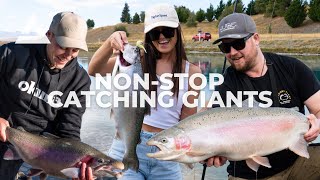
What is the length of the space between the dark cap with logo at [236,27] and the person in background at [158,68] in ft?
1.55

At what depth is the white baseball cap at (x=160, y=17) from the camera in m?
4.75

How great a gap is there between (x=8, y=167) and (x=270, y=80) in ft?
9.53

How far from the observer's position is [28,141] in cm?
461

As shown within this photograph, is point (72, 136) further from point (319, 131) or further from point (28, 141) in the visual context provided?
point (319, 131)

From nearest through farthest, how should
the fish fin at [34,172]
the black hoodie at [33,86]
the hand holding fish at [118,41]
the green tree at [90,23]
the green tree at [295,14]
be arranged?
1. the hand holding fish at [118,41]
2. the fish fin at [34,172]
3. the black hoodie at [33,86]
4. the green tree at [295,14]
5. the green tree at [90,23]

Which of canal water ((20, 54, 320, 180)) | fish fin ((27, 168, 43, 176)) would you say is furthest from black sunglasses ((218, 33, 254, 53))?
canal water ((20, 54, 320, 180))

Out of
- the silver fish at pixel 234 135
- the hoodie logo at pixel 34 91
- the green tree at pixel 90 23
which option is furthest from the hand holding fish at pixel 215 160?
the green tree at pixel 90 23

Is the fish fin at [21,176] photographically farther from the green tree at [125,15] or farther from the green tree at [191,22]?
the green tree at [125,15]

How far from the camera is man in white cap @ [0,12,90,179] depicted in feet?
16.0

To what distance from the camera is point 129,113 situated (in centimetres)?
459

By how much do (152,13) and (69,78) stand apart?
1128 millimetres

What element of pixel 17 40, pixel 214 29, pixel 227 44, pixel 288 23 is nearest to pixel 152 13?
pixel 227 44

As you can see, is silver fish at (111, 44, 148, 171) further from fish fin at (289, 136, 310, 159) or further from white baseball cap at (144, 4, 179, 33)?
fish fin at (289, 136, 310, 159)

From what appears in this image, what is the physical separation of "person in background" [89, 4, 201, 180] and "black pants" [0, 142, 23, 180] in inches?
42.8
